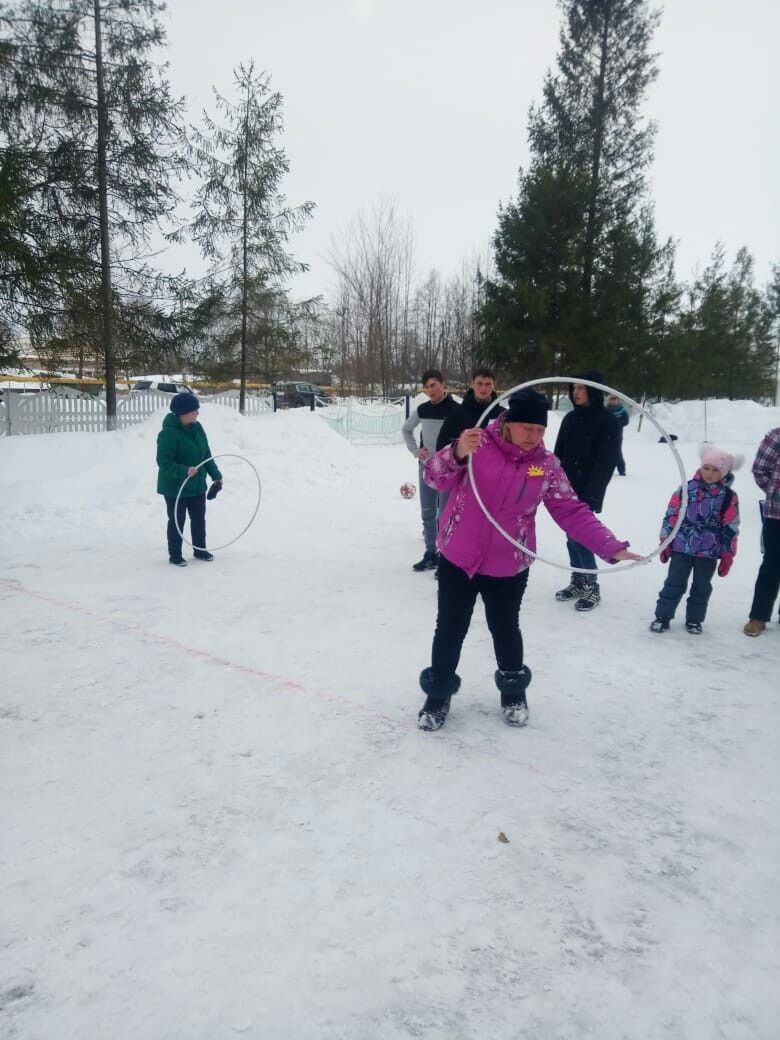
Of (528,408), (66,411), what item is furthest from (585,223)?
(528,408)

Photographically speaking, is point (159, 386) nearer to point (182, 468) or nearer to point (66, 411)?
point (66, 411)

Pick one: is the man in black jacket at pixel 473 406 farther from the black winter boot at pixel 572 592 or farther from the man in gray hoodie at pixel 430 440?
the black winter boot at pixel 572 592

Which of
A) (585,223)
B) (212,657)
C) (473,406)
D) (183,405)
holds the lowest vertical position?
(212,657)

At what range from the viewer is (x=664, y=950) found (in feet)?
7.59

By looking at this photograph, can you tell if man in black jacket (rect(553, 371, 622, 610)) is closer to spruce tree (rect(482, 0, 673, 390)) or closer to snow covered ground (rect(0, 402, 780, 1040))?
snow covered ground (rect(0, 402, 780, 1040))

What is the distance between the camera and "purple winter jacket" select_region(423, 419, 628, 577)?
3.62 meters

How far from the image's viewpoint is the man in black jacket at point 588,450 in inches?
235

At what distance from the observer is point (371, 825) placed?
295cm

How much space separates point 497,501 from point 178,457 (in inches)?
191

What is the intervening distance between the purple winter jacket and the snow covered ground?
3.29 feet

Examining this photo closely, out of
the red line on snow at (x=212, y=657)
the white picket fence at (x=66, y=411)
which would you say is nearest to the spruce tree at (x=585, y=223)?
the white picket fence at (x=66, y=411)

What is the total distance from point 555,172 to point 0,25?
18.9 meters

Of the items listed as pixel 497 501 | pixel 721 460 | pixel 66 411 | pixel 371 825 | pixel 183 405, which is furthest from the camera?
pixel 66 411

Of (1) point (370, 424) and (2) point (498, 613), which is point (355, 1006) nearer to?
(2) point (498, 613)
